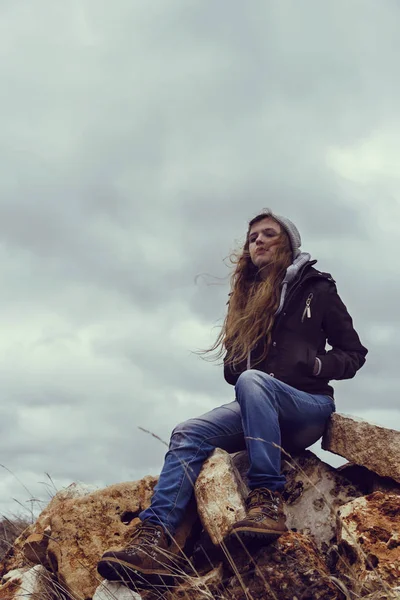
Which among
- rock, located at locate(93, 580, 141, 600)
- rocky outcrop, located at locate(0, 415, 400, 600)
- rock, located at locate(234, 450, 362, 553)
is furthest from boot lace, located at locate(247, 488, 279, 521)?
rock, located at locate(93, 580, 141, 600)

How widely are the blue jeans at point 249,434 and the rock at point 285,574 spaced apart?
437 millimetres

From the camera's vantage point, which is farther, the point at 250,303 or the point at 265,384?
the point at 250,303

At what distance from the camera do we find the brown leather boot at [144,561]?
475 centimetres

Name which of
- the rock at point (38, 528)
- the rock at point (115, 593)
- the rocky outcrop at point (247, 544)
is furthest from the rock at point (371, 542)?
the rock at point (38, 528)

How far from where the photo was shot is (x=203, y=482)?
5.30 meters

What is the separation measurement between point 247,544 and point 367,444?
1453mm

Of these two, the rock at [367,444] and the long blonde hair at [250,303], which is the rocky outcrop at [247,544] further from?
the long blonde hair at [250,303]

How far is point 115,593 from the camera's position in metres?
4.89

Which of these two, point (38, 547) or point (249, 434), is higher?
point (249, 434)

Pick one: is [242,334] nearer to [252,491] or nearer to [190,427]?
[190,427]

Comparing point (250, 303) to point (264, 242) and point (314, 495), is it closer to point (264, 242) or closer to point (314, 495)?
point (264, 242)

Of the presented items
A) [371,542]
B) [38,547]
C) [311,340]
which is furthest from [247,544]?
[38,547]

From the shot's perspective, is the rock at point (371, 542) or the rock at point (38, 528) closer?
the rock at point (371, 542)

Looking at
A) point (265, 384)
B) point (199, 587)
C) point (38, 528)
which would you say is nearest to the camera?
point (199, 587)
